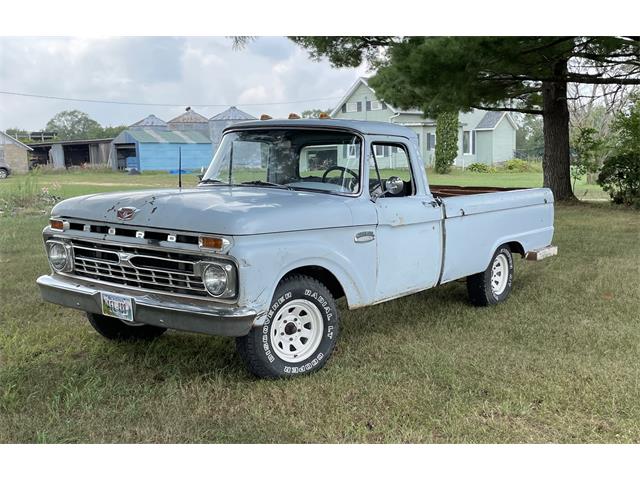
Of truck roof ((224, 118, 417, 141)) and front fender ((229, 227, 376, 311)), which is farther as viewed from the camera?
truck roof ((224, 118, 417, 141))

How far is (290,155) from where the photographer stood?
17.3ft

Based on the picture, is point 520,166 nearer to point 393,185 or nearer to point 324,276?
point 393,185

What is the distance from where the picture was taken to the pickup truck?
3.94 metres

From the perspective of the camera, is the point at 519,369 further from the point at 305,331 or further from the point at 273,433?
the point at 273,433

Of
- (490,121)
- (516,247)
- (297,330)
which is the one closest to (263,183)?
(297,330)

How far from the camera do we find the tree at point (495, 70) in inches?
407

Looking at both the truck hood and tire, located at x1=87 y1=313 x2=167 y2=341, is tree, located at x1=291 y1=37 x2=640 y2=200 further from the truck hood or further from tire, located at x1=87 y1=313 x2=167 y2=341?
tire, located at x1=87 y1=313 x2=167 y2=341

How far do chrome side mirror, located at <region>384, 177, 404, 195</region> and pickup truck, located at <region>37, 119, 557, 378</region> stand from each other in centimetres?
1

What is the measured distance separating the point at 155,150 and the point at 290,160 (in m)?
22.7

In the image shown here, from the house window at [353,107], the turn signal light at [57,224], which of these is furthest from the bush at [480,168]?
the turn signal light at [57,224]

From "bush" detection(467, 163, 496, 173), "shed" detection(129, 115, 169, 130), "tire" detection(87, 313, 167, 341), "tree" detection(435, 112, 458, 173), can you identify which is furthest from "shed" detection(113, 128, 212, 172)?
"tire" detection(87, 313, 167, 341)

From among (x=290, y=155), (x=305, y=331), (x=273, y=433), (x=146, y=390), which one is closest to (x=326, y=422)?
(x=273, y=433)

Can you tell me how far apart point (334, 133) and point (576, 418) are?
9.25 feet

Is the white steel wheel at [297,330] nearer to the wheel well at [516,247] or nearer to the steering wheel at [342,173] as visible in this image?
the steering wheel at [342,173]
